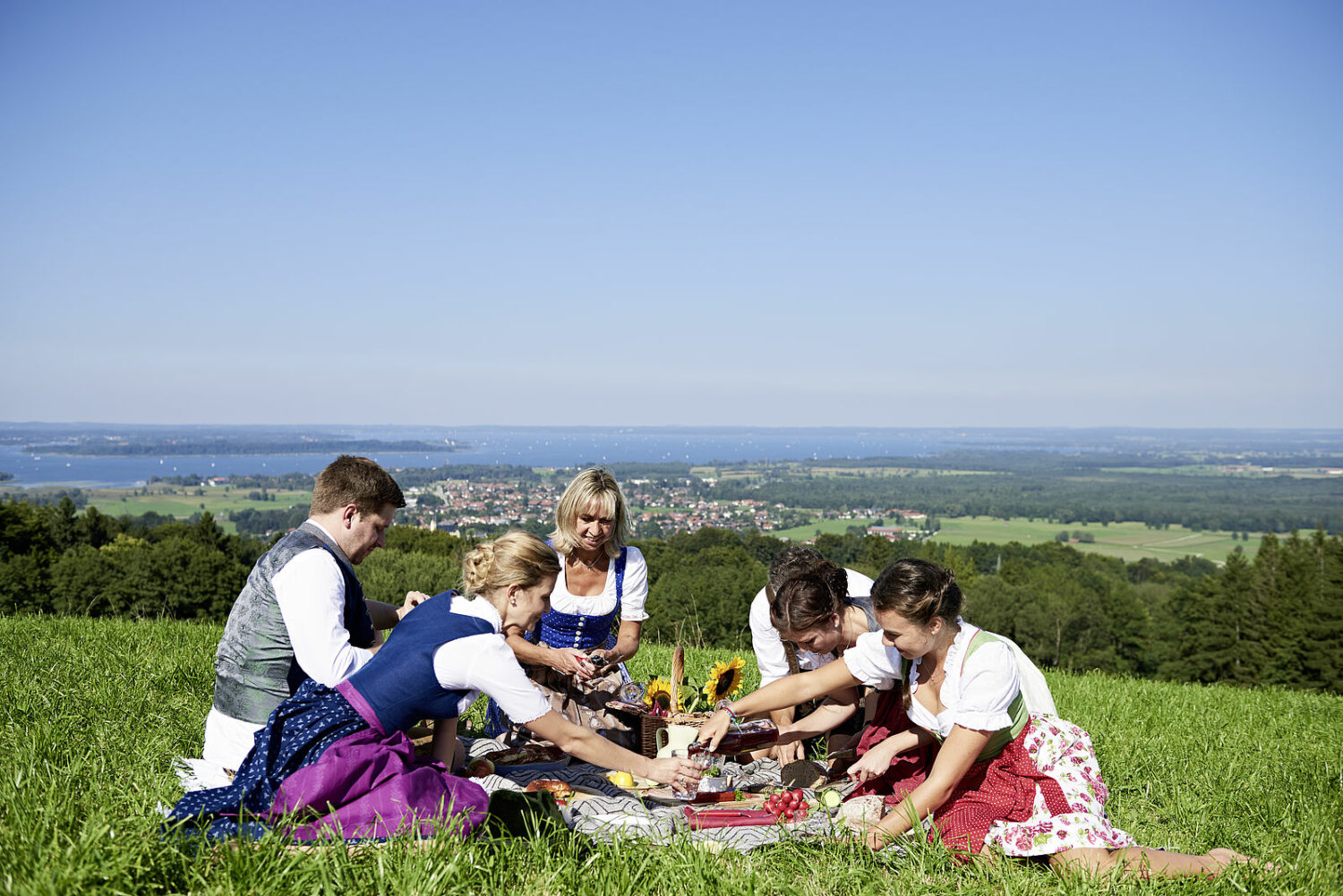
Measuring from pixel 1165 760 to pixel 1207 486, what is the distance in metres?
147

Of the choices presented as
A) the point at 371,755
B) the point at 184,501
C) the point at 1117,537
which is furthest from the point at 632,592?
the point at 1117,537

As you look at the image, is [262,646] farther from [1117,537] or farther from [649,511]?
[1117,537]

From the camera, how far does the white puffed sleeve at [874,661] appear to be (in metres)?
4.30

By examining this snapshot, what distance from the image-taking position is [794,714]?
5.28m

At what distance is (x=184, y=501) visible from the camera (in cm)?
7925

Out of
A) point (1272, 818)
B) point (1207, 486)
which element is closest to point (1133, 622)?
point (1272, 818)

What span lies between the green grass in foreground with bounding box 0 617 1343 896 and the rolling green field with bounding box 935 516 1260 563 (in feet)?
216

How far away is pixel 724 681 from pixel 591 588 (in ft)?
3.46

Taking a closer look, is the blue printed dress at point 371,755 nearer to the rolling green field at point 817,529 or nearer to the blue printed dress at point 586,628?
the blue printed dress at point 586,628

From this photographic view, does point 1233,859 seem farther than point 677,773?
No

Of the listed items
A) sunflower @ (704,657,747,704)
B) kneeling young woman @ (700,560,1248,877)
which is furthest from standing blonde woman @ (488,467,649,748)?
kneeling young woman @ (700,560,1248,877)

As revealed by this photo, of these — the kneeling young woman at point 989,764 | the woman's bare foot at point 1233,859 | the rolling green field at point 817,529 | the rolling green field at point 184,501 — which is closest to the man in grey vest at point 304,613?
the kneeling young woman at point 989,764

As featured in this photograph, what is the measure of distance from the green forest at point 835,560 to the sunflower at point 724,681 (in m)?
5.44

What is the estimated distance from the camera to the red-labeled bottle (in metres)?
5.09
